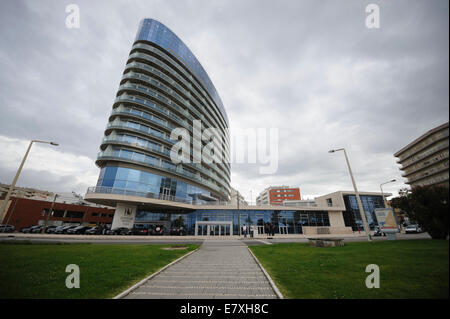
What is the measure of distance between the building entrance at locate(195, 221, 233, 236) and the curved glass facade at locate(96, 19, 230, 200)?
6860 mm

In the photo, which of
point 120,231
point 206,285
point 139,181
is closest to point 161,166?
point 139,181

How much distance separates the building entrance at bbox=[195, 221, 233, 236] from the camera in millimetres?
33344

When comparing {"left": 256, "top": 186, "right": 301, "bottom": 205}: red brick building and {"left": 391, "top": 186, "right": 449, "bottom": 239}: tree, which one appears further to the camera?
{"left": 256, "top": 186, "right": 301, "bottom": 205}: red brick building

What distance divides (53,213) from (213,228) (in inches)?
1750

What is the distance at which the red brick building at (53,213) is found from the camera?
38312 millimetres

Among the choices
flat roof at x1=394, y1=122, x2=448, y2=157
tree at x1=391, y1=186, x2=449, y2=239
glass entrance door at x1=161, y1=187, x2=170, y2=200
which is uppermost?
glass entrance door at x1=161, y1=187, x2=170, y2=200

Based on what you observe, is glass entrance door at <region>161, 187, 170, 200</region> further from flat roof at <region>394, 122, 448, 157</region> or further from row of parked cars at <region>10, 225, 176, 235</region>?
flat roof at <region>394, 122, 448, 157</region>

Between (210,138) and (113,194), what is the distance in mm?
28187

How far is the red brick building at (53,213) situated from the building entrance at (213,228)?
39.0m

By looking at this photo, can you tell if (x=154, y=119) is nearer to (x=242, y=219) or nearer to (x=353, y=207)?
(x=242, y=219)

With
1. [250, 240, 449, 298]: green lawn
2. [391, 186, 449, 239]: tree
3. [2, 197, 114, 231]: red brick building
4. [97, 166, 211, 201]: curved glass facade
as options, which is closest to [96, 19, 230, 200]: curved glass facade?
[97, 166, 211, 201]: curved glass facade

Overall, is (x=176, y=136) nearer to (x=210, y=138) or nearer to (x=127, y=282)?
(x=210, y=138)

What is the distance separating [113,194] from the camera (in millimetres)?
26016

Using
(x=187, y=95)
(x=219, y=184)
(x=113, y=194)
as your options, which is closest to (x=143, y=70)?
(x=187, y=95)
